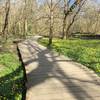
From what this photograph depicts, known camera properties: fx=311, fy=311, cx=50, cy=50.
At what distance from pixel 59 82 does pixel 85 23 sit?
9310 cm

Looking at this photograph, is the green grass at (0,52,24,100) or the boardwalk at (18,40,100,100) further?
the green grass at (0,52,24,100)

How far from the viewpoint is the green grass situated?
10277 millimetres

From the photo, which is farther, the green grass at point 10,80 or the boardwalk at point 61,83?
the green grass at point 10,80

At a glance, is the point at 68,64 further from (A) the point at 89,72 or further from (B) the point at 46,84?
(B) the point at 46,84

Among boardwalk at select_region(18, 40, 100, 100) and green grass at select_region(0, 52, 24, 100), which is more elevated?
boardwalk at select_region(18, 40, 100, 100)

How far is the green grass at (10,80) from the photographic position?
10.3m

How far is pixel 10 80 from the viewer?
12.8 metres

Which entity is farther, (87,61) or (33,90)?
(87,61)

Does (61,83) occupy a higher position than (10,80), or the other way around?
(61,83)

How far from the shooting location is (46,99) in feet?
28.9

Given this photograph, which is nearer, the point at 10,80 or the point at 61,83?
the point at 61,83

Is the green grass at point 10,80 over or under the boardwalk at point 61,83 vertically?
under

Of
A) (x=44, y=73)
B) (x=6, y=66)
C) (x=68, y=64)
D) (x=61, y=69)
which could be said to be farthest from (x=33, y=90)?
(x=6, y=66)

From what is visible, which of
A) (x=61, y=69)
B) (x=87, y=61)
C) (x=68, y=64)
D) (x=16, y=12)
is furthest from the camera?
(x=16, y=12)
